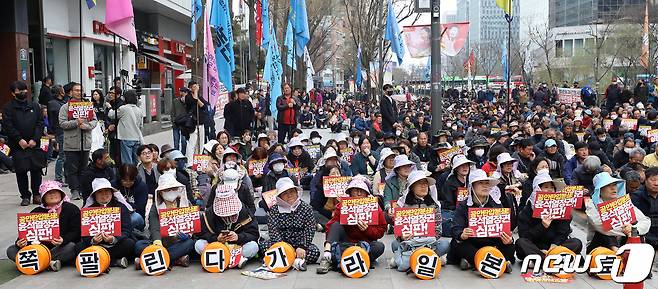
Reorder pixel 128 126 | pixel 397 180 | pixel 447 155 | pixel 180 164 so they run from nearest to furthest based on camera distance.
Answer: pixel 397 180
pixel 180 164
pixel 447 155
pixel 128 126

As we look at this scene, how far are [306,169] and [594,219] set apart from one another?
19.9ft

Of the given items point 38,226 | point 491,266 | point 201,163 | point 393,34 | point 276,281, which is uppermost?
point 393,34

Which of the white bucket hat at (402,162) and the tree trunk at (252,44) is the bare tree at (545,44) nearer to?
the tree trunk at (252,44)

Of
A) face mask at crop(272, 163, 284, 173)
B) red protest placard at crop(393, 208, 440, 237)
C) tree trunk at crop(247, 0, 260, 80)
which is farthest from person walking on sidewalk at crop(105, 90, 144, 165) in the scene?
tree trunk at crop(247, 0, 260, 80)

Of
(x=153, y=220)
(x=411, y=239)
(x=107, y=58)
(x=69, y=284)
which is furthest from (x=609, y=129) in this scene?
(x=107, y=58)

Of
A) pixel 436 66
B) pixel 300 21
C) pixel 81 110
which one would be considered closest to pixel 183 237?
pixel 81 110

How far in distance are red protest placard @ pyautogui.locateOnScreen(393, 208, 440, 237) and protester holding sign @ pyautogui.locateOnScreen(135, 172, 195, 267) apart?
2.28 metres

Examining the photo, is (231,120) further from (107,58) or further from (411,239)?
(107,58)

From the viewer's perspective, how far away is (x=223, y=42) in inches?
628

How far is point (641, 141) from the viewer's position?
15820 millimetres

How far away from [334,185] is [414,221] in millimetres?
2222

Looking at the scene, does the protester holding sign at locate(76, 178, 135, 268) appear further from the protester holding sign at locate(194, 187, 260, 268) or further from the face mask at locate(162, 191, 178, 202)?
the protester holding sign at locate(194, 187, 260, 268)

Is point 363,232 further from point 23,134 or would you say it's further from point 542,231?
point 23,134

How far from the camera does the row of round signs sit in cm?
750
